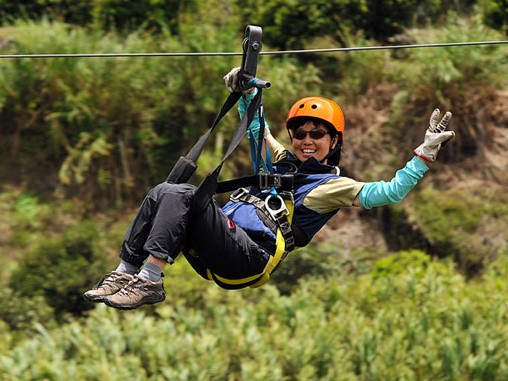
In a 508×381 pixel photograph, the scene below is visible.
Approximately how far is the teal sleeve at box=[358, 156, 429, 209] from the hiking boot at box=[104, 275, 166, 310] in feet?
3.77

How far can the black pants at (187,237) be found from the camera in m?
4.59

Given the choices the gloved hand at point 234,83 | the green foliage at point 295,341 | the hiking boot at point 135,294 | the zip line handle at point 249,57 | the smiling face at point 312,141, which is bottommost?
the green foliage at point 295,341

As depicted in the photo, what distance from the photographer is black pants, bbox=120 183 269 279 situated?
459 centimetres

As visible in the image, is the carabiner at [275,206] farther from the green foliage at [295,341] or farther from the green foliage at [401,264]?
the green foliage at [401,264]

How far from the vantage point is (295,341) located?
37.7 feet

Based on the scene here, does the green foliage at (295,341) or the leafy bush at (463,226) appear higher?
the leafy bush at (463,226)

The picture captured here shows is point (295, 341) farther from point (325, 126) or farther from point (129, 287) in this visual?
point (129, 287)

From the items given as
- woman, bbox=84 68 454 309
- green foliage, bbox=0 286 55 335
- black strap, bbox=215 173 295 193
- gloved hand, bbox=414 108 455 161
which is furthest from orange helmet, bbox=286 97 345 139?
green foliage, bbox=0 286 55 335

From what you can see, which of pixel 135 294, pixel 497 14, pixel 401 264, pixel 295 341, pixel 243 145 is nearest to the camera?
pixel 135 294

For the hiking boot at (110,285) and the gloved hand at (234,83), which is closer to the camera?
the hiking boot at (110,285)

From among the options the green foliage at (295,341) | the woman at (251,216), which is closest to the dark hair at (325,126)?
the woman at (251,216)

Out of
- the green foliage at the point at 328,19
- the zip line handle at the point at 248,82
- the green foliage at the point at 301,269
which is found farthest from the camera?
the green foliage at the point at 328,19

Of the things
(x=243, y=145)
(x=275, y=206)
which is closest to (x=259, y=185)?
(x=275, y=206)

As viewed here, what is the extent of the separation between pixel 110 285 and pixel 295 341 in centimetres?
700
